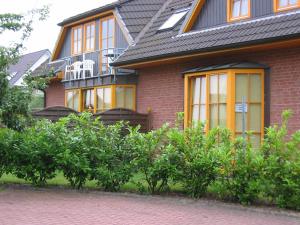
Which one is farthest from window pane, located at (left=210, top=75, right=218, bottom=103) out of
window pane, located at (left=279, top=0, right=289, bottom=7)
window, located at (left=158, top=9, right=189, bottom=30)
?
window, located at (left=158, top=9, right=189, bottom=30)

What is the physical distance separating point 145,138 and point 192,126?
1.05 meters

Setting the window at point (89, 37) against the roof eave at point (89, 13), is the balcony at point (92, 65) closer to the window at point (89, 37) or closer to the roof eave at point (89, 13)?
the window at point (89, 37)

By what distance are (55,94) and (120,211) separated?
1689 cm

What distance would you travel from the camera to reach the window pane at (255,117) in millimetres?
13867

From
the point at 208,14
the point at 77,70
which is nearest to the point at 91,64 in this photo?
the point at 77,70

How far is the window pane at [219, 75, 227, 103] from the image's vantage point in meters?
14.2

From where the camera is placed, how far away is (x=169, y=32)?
58.9 feet

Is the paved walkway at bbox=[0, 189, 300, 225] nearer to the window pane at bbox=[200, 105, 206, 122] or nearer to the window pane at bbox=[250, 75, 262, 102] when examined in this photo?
the window pane at bbox=[250, 75, 262, 102]

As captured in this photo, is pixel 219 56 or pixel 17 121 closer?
pixel 17 121

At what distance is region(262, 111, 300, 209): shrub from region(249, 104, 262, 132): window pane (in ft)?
11.8

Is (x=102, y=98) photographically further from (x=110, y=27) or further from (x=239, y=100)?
(x=239, y=100)

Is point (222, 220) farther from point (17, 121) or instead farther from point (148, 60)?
point (148, 60)

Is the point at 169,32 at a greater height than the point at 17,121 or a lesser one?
greater

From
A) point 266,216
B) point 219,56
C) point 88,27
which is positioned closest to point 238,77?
point 219,56
